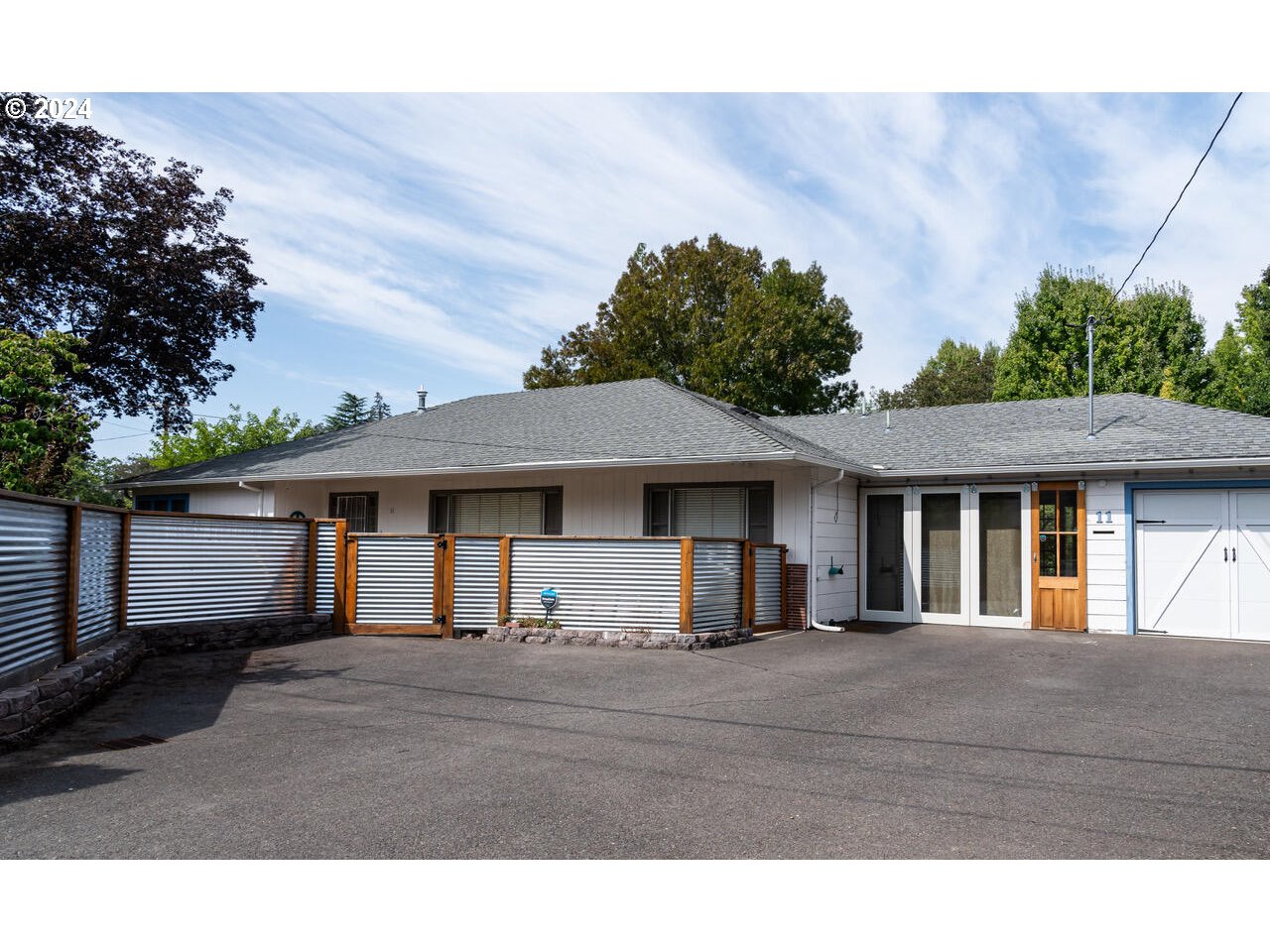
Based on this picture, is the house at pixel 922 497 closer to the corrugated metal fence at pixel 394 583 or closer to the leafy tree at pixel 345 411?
the corrugated metal fence at pixel 394 583

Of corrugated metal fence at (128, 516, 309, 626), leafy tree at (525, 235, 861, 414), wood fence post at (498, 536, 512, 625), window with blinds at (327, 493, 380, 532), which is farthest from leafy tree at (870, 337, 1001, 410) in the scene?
corrugated metal fence at (128, 516, 309, 626)

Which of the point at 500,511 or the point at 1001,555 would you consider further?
the point at 500,511

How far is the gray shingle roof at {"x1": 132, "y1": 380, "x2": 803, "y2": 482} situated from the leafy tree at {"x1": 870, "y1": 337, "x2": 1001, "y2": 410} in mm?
27178

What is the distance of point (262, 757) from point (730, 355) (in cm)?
2852

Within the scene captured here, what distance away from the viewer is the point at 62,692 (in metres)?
6.58

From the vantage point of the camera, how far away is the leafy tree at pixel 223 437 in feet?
133

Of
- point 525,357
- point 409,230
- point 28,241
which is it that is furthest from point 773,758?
point 525,357

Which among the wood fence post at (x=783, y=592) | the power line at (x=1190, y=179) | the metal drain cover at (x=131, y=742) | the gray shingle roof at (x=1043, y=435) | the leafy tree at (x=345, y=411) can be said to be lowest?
the metal drain cover at (x=131, y=742)

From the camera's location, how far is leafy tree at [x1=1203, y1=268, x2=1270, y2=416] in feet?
97.2

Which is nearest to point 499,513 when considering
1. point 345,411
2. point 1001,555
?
point 1001,555

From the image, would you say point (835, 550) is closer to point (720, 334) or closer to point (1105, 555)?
point (1105, 555)

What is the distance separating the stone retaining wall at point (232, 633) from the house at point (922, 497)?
158 inches

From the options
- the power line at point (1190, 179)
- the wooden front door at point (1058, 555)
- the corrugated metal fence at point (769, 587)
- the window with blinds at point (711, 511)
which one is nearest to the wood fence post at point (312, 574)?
the window with blinds at point (711, 511)

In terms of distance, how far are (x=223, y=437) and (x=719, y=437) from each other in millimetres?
35113
